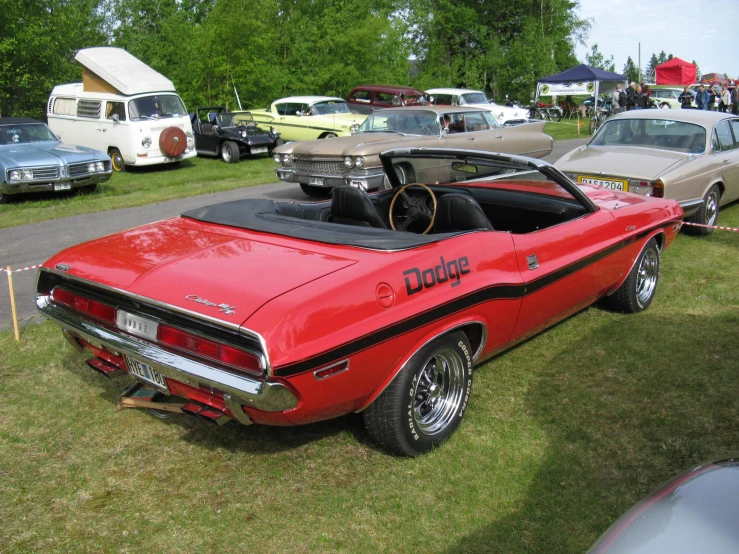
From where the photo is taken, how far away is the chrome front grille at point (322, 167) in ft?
34.2

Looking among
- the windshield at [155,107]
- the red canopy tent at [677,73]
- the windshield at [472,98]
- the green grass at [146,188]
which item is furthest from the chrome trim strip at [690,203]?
the red canopy tent at [677,73]

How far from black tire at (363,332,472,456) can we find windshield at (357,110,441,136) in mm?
8123

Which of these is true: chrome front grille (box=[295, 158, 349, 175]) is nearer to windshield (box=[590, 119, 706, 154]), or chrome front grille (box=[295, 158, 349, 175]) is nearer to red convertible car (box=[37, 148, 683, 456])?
windshield (box=[590, 119, 706, 154])

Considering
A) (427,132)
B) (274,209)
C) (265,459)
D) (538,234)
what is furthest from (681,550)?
(427,132)

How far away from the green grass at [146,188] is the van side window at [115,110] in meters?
1.25

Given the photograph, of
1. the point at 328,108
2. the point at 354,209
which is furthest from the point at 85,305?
the point at 328,108

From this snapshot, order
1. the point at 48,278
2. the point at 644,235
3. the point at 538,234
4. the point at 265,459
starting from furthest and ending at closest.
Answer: the point at 644,235 < the point at 538,234 < the point at 48,278 < the point at 265,459

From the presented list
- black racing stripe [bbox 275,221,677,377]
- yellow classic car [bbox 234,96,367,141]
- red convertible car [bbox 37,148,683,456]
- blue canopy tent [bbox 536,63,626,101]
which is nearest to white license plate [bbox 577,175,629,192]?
red convertible car [bbox 37,148,683,456]

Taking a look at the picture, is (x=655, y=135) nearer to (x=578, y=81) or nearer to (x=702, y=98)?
(x=702, y=98)

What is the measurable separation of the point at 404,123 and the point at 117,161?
23.9 feet

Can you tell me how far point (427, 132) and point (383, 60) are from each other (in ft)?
58.9

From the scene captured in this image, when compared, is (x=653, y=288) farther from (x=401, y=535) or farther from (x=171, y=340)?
(x=171, y=340)

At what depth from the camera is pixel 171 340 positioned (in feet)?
10.4

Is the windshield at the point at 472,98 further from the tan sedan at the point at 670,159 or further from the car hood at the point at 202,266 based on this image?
the car hood at the point at 202,266
